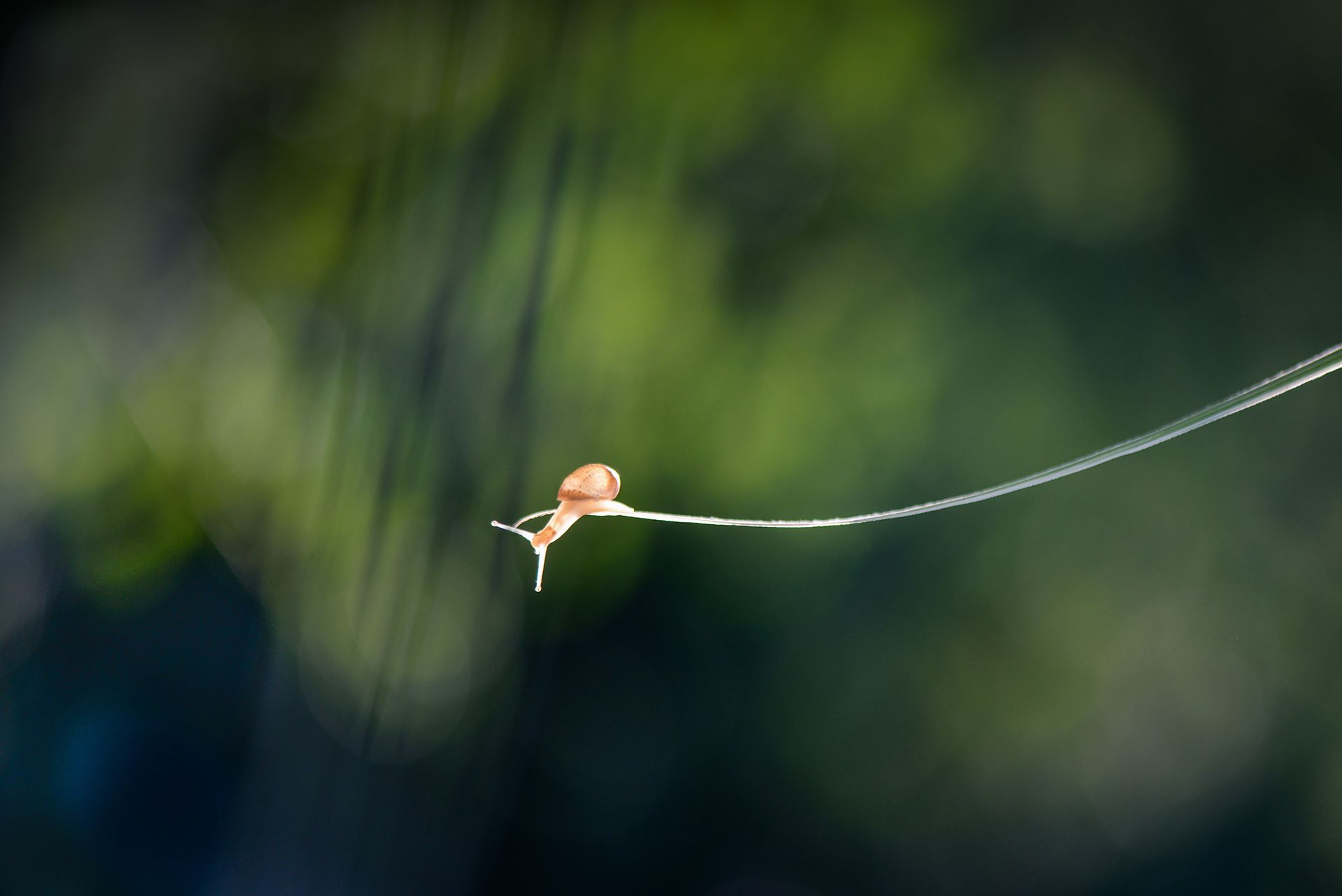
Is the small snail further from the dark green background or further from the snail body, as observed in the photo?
the dark green background

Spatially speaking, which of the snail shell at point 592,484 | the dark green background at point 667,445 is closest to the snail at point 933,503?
the snail shell at point 592,484

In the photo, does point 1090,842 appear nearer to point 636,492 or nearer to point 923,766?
point 923,766

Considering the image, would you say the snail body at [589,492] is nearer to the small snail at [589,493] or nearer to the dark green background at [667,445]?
the small snail at [589,493]

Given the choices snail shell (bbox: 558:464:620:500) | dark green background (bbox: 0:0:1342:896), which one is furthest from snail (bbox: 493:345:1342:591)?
dark green background (bbox: 0:0:1342:896)

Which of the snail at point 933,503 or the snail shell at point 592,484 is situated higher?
the snail shell at point 592,484

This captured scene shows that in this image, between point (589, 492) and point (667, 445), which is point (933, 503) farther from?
point (667, 445)

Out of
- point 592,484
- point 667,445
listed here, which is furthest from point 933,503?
point 667,445
